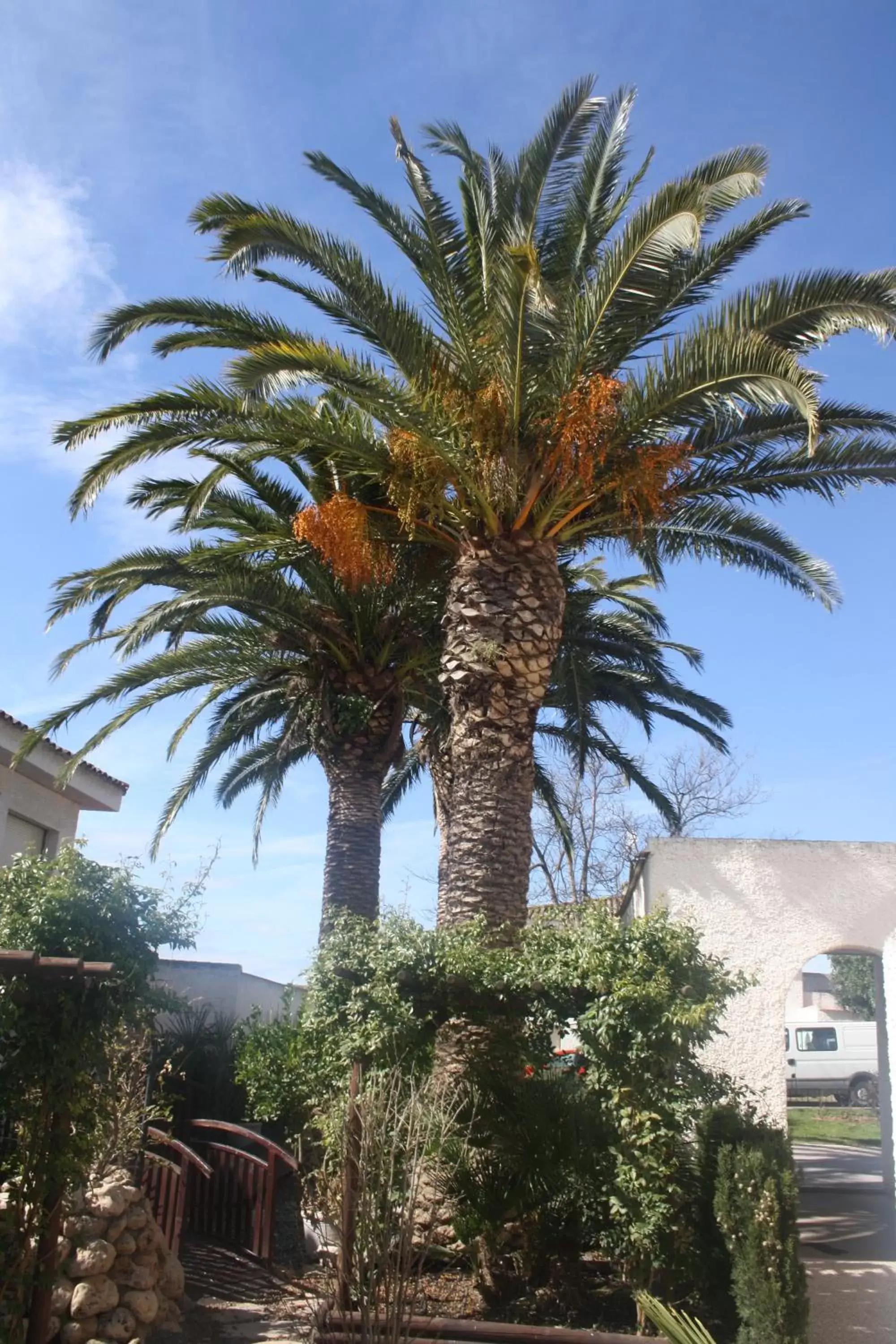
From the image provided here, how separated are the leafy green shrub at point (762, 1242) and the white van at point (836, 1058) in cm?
2180

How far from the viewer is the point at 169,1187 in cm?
1111

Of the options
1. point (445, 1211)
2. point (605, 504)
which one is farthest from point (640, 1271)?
point (605, 504)

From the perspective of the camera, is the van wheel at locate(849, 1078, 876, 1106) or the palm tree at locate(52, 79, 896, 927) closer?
the palm tree at locate(52, 79, 896, 927)

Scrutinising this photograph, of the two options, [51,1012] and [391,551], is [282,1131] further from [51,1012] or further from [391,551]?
[51,1012]

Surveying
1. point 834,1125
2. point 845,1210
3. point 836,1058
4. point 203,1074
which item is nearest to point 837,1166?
point 845,1210

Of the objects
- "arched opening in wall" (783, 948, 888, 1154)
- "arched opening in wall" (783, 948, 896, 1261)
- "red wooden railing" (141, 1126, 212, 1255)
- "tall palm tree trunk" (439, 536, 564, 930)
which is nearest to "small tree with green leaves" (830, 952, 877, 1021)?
"arched opening in wall" (783, 948, 896, 1261)

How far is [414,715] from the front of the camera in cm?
1683

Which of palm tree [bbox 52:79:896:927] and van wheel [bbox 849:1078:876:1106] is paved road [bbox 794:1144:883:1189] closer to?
van wheel [bbox 849:1078:876:1106]

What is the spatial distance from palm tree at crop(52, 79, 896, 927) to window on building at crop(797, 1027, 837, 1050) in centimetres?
2010

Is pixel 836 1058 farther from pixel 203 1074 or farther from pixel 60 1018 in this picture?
pixel 60 1018

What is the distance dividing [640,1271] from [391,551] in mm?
7875

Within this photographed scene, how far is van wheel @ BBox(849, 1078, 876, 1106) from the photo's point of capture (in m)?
28.8

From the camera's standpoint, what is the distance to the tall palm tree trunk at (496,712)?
36.0 ft

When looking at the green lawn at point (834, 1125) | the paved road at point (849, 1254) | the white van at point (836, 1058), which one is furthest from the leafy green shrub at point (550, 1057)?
the white van at point (836, 1058)
